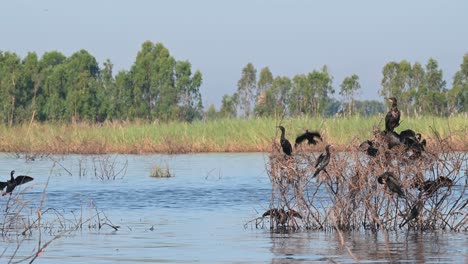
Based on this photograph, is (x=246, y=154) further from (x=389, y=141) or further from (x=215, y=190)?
(x=389, y=141)

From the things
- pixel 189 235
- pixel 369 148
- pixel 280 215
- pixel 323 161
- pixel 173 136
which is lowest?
pixel 189 235

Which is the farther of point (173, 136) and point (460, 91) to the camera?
point (460, 91)

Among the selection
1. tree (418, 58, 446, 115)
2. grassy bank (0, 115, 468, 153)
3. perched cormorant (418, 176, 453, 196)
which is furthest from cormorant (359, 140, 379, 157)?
tree (418, 58, 446, 115)

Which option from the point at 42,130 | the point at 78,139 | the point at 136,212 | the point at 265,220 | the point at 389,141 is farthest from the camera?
the point at 42,130

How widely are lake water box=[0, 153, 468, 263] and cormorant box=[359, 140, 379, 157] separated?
108 cm

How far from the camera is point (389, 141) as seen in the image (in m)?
13.1

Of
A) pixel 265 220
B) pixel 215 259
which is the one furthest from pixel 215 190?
pixel 215 259

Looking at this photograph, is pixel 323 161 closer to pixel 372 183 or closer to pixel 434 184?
pixel 372 183

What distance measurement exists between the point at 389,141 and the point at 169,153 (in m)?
25.8

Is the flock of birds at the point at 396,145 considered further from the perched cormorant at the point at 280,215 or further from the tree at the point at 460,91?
the tree at the point at 460,91

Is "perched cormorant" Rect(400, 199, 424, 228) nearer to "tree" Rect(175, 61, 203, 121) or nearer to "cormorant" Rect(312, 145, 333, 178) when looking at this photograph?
"cormorant" Rect(312, 145, 333, 178)

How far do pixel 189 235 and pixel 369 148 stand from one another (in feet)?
9.26

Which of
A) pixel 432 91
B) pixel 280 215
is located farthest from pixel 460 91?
pixel 280 215

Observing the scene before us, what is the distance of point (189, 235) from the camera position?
14.2m
